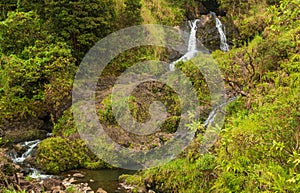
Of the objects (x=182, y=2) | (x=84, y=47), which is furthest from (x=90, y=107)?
(x=182, y=2)

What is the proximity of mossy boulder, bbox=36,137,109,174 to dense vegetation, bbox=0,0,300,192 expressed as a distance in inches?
1.2

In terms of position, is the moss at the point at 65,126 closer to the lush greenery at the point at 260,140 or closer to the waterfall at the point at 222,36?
the lush greenery at the point at 260,140

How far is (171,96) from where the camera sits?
1177 cm

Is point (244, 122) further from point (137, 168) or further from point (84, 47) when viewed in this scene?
point (84, 47)

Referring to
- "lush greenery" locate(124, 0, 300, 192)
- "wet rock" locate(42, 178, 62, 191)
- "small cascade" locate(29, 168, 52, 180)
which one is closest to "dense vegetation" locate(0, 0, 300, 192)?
"lush greenery" locate(124, 0, 300, 192)

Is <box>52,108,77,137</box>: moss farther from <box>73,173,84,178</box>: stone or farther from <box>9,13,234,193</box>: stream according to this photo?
<box>73,173,84,178</box>: stone

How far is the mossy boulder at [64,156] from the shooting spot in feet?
31.2

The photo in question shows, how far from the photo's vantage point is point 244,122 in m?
6.14

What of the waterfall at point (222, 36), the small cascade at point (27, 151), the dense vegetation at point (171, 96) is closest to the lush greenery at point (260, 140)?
the dense vegetation at point (171, 96)

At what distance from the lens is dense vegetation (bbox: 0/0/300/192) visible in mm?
4895

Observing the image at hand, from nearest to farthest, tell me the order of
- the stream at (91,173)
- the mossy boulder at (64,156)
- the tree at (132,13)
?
the stream at (91,173) < the mossy boulder at (64,156) < the tree at (132,13)

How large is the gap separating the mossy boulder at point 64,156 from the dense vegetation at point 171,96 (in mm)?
31

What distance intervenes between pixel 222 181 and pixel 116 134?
19.7 feet

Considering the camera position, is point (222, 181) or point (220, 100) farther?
point (220, 100)
